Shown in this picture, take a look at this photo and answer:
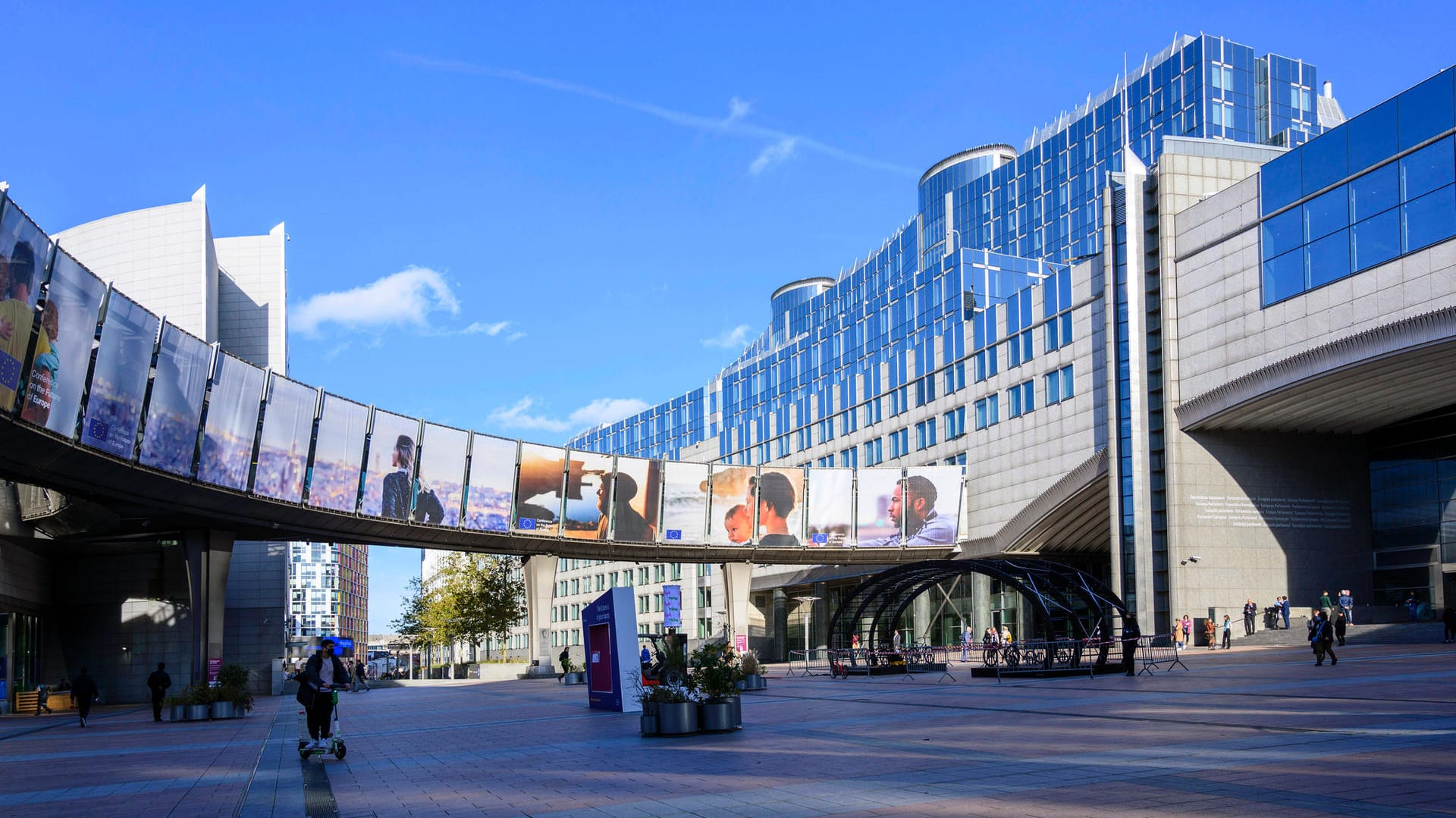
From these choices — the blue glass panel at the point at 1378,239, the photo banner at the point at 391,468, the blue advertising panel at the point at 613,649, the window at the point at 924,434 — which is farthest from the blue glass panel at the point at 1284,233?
the photo banner at the point at 391,468

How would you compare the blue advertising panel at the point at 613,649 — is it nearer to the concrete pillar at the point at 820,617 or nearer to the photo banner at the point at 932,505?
the photo banner at the point at 932,505

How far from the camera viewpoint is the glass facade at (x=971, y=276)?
238 feet

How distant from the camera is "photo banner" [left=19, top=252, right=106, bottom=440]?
27906 millimetres

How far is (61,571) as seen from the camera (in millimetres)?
54125

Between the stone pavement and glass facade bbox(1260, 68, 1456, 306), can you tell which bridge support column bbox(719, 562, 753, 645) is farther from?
the stone pavement

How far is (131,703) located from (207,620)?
9.67 metres

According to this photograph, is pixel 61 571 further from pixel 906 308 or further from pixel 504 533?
pixel 906 308

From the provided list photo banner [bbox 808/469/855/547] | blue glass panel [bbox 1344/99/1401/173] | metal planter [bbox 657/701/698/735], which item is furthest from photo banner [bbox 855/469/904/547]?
metal planter [bbox 657/701/698/735]

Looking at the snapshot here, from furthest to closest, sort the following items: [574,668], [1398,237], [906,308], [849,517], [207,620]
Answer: [906,308], [849,517], [574,668], [207,620], [1398,237]

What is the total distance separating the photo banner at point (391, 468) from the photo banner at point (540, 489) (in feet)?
21.0

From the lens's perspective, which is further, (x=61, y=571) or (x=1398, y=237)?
(x=61, y=571)

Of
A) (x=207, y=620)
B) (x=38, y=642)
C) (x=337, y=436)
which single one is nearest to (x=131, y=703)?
(x=38, y=642)

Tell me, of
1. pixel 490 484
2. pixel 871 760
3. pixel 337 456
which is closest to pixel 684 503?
pixel 490 484

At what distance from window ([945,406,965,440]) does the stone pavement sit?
42.9 meters
